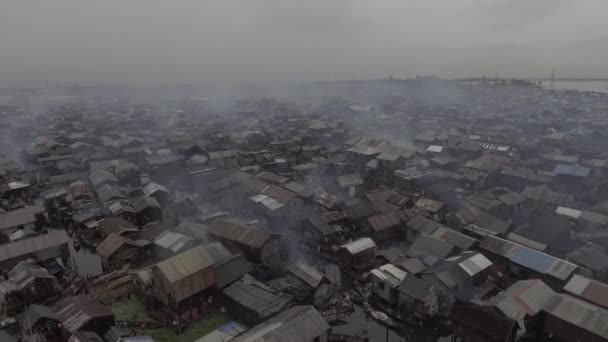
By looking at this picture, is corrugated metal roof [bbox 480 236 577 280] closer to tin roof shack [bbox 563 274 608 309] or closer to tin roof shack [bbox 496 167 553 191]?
Answer: tin roof shack [bbox 563 274 608 309]

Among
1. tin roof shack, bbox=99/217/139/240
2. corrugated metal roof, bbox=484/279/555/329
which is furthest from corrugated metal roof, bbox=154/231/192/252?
corrugated metal roof, bbox=484/279/555/329

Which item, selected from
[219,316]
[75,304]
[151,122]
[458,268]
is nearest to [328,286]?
[219,316]

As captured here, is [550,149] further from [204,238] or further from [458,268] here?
[204,238]

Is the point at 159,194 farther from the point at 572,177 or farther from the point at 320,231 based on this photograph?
the point at 572,177

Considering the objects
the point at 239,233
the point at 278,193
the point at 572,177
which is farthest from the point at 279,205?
the point at 572,177

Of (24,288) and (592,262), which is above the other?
(592,262)

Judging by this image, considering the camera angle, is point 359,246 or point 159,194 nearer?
point 359,246
